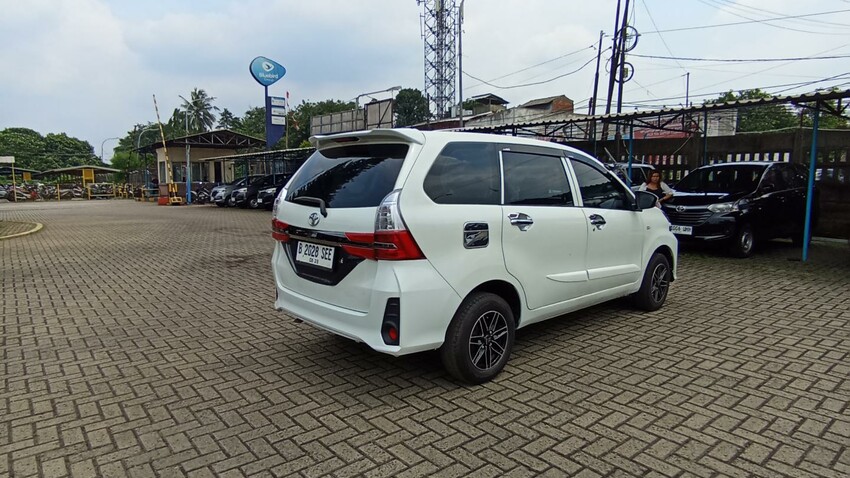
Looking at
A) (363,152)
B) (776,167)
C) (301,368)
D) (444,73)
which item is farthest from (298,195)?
(444,73)

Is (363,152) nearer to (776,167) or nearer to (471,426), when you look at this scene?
(471,426)

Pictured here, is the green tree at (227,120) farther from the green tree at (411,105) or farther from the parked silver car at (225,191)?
the parked silver car at (225,191)

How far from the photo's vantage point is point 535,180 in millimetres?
4062

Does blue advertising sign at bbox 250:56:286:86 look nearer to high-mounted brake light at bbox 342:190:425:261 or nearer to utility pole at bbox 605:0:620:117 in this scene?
utility pole at bbox 605:0:620:117

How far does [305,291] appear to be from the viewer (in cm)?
374

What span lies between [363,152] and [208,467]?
2.12 meters

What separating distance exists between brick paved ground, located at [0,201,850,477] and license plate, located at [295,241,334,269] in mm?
849

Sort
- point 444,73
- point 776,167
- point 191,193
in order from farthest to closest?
1. point 444,73
2. point 191,193
3. point 776,167

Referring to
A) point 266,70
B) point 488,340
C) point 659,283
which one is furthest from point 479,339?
point 266,70

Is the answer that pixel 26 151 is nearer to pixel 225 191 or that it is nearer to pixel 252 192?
pixel 225 191

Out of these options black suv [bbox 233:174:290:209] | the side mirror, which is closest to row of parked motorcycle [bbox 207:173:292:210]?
black suv [bbox 233:174:290:209]

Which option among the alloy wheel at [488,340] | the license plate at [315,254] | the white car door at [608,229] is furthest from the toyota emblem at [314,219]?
the white car door at [608,229]

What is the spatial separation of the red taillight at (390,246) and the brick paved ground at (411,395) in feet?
Result: 3.15

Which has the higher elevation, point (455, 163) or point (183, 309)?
point (455, 163)
